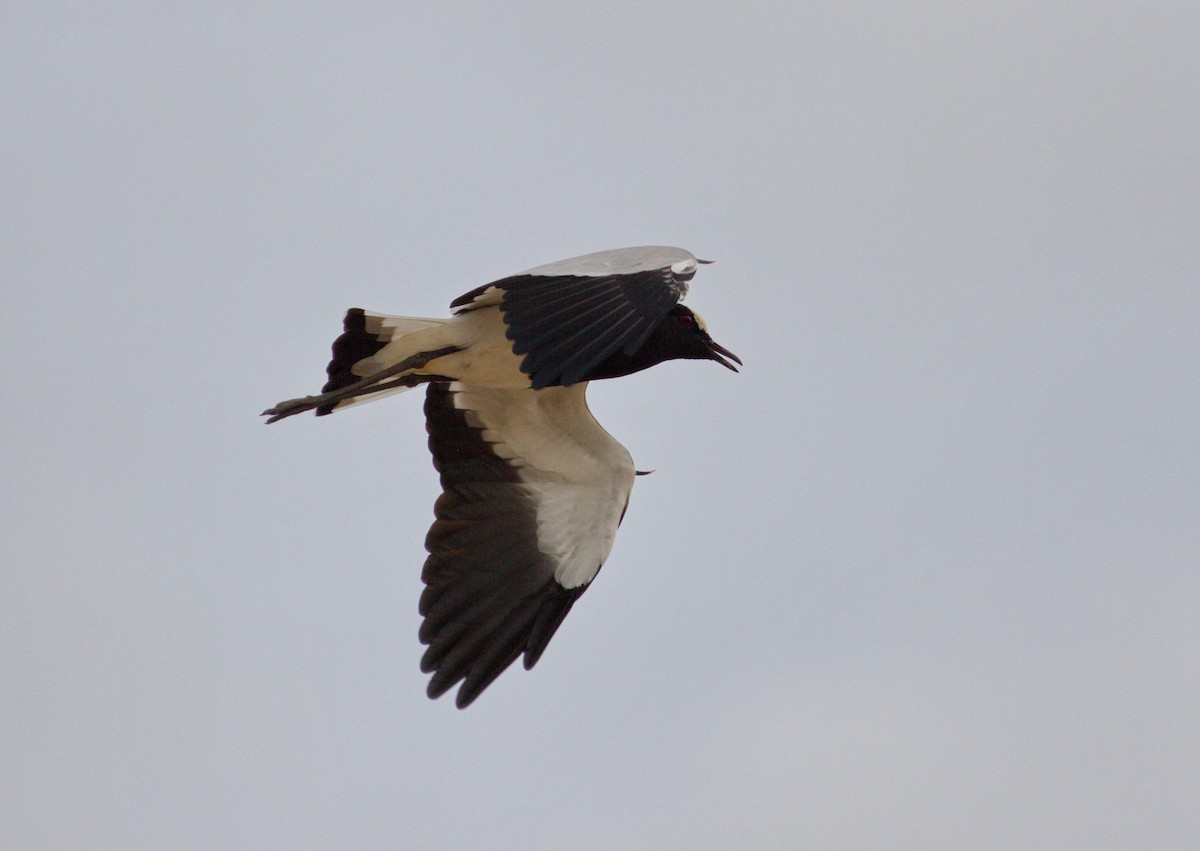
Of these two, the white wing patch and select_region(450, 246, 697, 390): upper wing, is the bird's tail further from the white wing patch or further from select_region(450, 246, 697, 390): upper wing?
select_region(450, 246, 697, 390): upper wing

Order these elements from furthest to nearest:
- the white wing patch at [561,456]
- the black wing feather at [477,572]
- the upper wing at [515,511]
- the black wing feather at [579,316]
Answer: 1. the white wing patch at [561,456]
2. the upper wing at [515,511]
3. the black wing feather at [477,572]
4. the black wing feather at [579,316]

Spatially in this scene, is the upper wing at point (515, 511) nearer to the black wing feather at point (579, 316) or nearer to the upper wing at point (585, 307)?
the upper wing at point (585, 307)

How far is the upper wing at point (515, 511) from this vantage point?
37.4 feet

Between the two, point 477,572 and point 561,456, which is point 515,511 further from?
point 477,572

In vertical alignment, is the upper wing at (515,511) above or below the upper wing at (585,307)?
below

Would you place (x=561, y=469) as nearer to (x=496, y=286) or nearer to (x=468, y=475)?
(x=468, y=475)

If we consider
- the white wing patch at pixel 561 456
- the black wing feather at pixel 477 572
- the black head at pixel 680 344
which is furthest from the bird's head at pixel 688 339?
the black wing feather at pixel 477 572

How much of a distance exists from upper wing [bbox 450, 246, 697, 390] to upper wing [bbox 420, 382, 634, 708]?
221 centimetres

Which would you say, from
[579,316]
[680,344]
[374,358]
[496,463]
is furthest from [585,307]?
[496,463]

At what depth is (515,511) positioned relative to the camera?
474 inches

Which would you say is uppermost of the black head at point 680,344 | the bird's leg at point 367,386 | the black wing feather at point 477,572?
the black head at point 680,344

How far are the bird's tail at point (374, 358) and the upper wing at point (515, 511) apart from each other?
25.0 inches

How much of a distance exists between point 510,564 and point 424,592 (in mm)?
628

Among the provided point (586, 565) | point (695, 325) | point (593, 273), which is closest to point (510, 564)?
point (586, 565)
